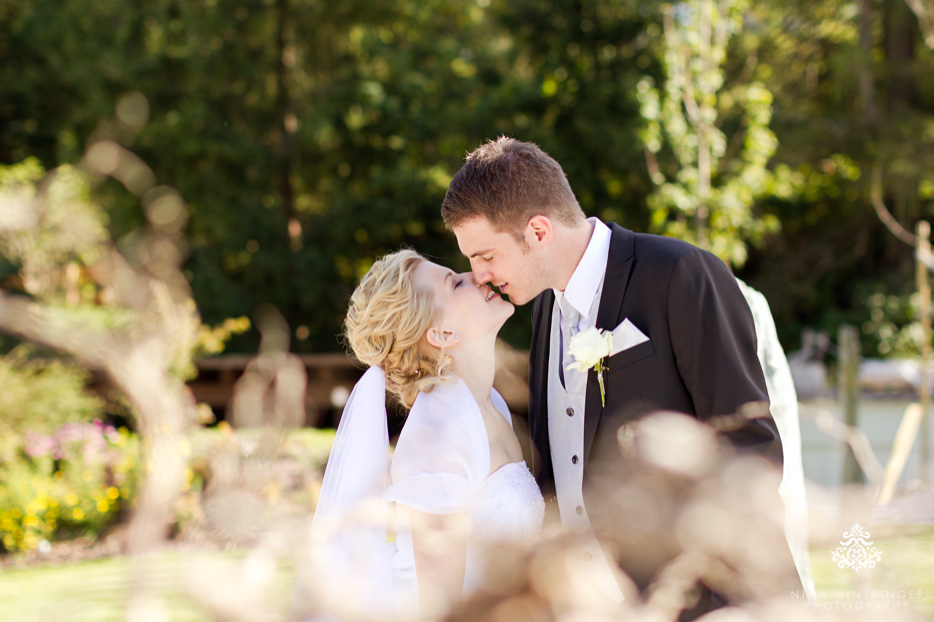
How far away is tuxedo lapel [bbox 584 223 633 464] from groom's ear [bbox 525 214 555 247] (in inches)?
9.1

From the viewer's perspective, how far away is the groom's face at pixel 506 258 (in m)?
2.76

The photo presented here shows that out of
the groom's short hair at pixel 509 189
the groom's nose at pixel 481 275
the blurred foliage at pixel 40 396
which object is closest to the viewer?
the groom's short hair at pixel 509 189

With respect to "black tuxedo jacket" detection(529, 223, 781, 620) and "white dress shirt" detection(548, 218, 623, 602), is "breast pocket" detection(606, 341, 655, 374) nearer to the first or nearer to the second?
"black tuxedo jacket" detection(529, 223, 781, 620)

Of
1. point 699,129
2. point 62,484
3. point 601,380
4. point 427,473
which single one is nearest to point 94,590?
point 427,473

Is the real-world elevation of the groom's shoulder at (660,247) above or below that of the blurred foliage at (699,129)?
below

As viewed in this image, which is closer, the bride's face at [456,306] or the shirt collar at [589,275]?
the shirt collar at [589,275]


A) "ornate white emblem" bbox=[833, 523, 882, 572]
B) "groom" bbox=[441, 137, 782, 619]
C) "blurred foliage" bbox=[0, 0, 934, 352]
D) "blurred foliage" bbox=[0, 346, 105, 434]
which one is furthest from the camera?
"blurred foliage" bbox=[0, 0, 934, 352]

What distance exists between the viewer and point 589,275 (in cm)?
281

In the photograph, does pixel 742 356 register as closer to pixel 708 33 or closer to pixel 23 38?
pixel 708 33

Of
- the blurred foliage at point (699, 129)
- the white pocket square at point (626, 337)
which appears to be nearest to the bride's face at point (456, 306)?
the white pocket square at point (626, 337)

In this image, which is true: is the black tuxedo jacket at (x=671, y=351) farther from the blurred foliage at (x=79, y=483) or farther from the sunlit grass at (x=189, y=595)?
the blurred foliage at (x=79, y=483)

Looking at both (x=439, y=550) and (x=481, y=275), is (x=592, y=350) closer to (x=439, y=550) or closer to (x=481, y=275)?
(x=481, y=275)

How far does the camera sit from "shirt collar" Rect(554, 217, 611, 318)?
280 centimetres

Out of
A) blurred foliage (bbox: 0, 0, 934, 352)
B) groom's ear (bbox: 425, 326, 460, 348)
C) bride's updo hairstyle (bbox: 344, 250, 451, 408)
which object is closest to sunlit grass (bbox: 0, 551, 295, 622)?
bride's updo hairstyle (bbox: 344, 250, 451, 408)
